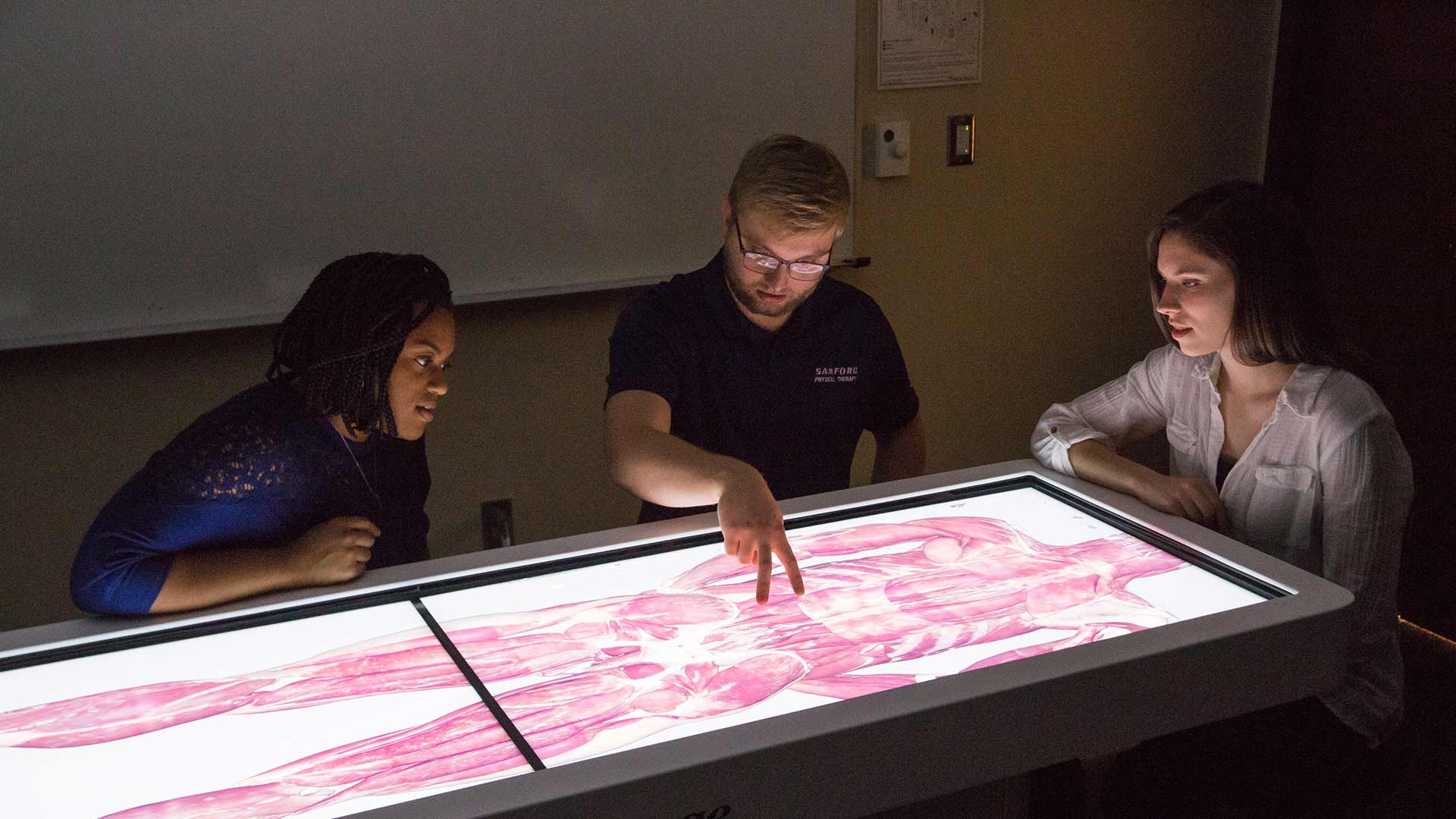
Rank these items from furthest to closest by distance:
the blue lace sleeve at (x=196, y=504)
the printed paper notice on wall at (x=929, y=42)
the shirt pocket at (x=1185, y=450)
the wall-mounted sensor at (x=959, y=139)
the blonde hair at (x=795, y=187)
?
the wall-mounted sensor at (x=959, y=139) → the printed paper notice on wall at (x=929, y=42) → the shirt pocket at (x=1185, y=450) → the blonde hair at (x=795, y=187) → the blue lace sleeve at (x=196, y=504)

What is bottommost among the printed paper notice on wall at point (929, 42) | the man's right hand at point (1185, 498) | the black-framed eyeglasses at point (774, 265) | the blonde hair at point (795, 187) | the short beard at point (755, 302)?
the man's right hand at point (1185, 498)

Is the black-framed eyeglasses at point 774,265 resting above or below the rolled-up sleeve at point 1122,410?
above

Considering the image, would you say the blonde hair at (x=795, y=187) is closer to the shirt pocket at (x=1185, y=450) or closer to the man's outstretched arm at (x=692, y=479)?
the man's outstretched arm at (x=692, y=479)

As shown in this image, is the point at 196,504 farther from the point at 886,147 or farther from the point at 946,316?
the point at 946,316

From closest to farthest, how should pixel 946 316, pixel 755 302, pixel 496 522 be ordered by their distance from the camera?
pixel 755 302 → pixel 496 522 → pixel 946 316

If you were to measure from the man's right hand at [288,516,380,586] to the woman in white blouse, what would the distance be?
1050 mm

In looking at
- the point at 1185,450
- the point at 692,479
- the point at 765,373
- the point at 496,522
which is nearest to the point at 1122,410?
the point at 1185,450

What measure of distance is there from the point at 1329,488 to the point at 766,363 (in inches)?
34.7

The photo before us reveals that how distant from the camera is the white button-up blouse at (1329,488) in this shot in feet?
4.81

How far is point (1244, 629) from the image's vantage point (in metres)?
1.18

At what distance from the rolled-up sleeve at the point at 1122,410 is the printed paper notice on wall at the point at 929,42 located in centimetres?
149

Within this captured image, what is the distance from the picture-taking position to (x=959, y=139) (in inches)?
128

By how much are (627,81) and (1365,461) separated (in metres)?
1.94

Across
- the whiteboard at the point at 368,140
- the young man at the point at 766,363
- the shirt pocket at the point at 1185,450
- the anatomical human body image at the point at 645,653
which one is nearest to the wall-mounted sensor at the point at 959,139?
the whiteboard at the point at 368,140
